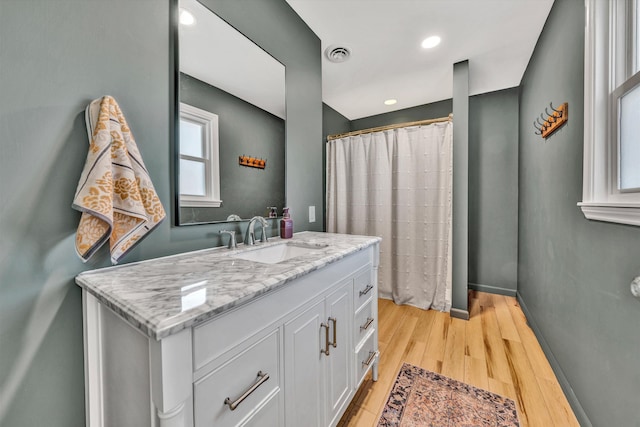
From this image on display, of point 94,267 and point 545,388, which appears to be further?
point 545,388

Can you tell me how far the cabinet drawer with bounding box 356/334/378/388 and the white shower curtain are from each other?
1.25 metres

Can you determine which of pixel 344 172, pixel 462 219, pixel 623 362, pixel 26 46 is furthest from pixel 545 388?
pixel 26 46

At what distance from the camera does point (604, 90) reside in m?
1.08

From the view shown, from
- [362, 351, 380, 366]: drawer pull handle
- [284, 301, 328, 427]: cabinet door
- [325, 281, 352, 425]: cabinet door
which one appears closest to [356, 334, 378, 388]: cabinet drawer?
[362, 351, 380, 366]: drawer pull handle

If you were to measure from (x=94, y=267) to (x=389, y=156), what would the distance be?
2510 millimetres

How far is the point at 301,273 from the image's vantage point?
81 centimetres

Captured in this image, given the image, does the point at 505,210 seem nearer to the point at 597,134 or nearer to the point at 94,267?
the point at 597,134

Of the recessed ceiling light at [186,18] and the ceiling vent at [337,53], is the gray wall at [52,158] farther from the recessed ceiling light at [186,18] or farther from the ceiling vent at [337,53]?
the ceiling vent at [337,53]

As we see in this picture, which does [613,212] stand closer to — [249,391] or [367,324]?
[367,324]

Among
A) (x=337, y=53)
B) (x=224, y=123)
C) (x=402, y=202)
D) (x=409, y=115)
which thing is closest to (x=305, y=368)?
(x=224, y=123)

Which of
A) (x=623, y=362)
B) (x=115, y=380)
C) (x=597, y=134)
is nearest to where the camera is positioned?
(x=115, y=380)

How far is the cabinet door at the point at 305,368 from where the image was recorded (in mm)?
823

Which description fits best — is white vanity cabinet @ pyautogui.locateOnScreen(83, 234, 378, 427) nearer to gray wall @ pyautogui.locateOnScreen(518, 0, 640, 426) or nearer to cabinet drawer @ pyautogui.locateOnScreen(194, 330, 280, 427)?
cabinet drawer @ pyautogui.locateOnScreen(194, 330, 280, 427)

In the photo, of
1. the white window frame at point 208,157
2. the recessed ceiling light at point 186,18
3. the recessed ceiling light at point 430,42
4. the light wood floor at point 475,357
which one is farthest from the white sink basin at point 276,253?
the recessed ceiling light at point 430,42
